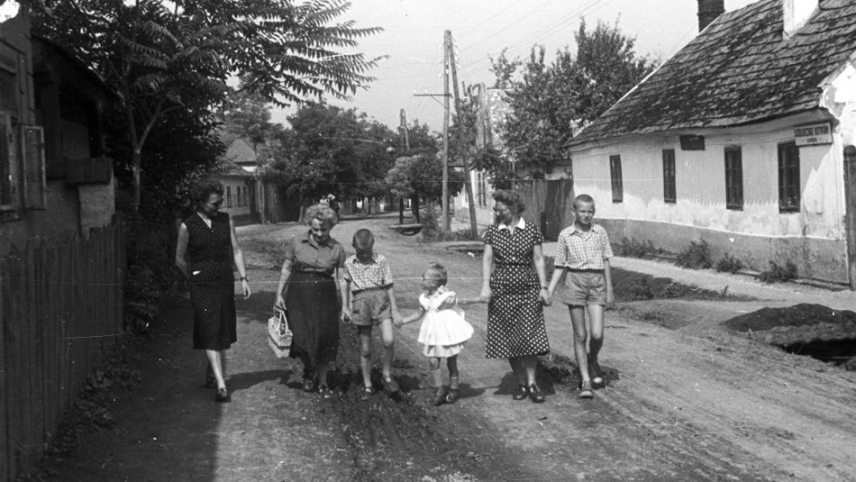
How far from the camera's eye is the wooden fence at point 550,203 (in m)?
31.3

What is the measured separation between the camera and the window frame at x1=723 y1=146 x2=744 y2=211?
66.5 feet

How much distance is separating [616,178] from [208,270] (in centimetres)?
2137

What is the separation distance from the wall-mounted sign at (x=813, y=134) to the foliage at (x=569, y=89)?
58.1 ft

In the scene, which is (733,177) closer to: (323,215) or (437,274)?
(437,274)

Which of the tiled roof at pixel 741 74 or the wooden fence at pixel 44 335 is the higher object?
the tiled roof at pixel 741 74

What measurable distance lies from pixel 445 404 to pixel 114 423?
2.67 meters

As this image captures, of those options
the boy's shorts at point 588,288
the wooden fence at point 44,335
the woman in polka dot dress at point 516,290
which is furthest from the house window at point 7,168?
the boy's shorts at point 588,288

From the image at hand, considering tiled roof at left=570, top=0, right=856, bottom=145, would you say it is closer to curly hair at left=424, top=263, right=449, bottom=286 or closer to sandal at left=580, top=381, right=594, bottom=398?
sandal at left=580, top=381, right=594, bottom=398

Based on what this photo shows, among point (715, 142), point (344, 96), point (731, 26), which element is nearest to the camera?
point (344, 96)

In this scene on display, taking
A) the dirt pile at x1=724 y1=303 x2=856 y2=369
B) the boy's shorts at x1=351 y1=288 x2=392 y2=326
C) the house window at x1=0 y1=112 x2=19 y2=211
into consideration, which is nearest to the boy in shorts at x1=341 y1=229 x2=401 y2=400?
the boy's shorts at x1=351 y1=288 x2=392 y2=326

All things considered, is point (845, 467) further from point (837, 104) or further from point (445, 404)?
point (837, 104)

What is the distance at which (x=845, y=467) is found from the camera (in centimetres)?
619

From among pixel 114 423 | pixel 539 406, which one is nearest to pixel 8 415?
pixel 114 423

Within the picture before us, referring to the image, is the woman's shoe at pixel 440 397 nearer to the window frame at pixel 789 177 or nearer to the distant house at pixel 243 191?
the window frame at pixel 789 177
